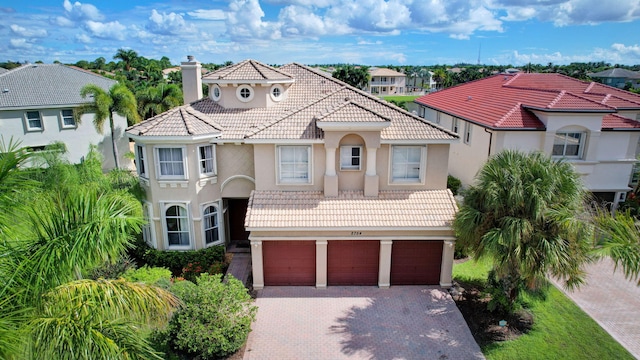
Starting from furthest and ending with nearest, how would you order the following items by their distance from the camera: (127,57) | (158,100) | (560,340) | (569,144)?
1. (127,57)
2. (158,100)
3. (569,144)
4. (560,340)

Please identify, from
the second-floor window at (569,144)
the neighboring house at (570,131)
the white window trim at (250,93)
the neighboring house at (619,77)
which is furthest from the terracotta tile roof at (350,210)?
the neighboring house at (619,77)

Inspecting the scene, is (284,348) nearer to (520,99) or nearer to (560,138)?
(560,138)

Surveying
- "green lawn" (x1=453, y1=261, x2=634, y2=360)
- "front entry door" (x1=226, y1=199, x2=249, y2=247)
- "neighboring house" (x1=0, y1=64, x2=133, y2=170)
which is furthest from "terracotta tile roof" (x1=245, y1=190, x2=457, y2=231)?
"neighboring house" (x1=0, y1=64, x2=133, y2=170)

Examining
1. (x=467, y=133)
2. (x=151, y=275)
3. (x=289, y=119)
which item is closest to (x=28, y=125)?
(x=151, y=275)

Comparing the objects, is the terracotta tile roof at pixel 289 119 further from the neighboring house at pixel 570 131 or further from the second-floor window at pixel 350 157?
the neighboring house at pixel 570 131

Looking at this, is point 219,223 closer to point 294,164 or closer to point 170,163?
point 170,163

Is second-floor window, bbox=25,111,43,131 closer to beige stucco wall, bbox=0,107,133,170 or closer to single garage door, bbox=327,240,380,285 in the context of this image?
beige stucco wall, bbox=0,107,133,170

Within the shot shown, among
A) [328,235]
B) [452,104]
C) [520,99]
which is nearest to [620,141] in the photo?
[520,99]
